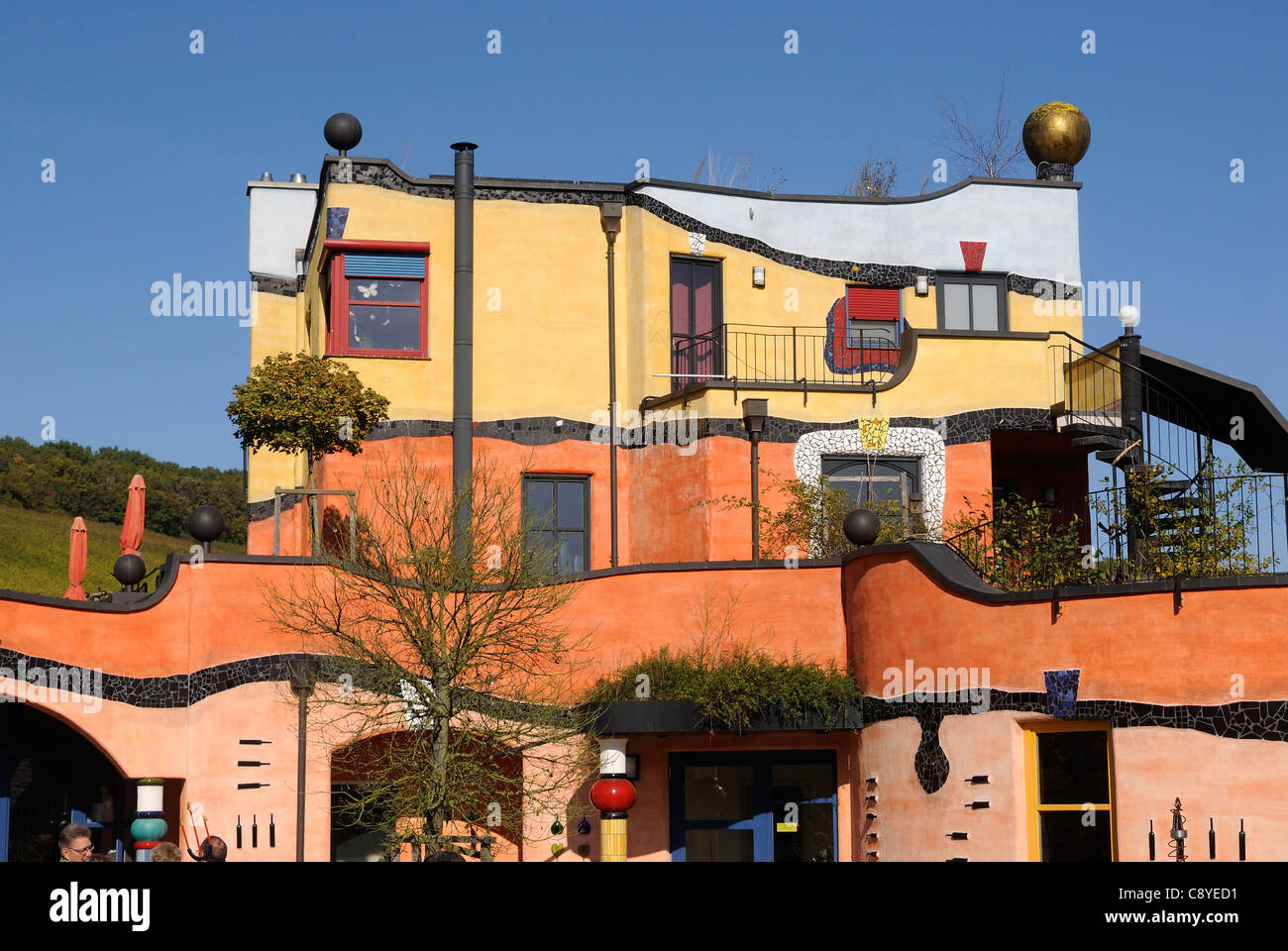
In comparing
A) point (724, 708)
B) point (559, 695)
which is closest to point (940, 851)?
point (724, 708)

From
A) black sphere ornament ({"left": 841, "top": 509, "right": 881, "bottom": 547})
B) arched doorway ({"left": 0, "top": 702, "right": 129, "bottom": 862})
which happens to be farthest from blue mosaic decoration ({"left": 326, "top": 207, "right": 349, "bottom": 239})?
black sphere ornament ({"left": 841, "top": 509, "right": 881, "bottom": 547})

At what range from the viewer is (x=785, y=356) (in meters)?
23.0

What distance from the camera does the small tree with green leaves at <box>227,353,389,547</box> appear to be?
1964cm

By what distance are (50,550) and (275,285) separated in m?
23.5

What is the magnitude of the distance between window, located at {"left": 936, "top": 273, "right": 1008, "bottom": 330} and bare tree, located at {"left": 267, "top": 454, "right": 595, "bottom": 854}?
8.87m

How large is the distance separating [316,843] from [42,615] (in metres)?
3.70

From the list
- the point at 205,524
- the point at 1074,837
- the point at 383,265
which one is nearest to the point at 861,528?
the point at 1074,837

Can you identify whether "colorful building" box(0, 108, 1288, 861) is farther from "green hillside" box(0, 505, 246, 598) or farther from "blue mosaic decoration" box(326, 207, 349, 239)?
"green hillside" box(0, 505, 246, 598)

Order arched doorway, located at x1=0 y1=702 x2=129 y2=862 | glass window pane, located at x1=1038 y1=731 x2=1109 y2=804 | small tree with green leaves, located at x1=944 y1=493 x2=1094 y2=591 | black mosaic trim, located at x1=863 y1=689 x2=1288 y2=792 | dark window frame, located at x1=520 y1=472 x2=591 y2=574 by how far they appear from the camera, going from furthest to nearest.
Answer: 1. dark window frame, located at x1=520 y1=472 x2=591 y2=574
2. arched doorway, located at x1=0 y1=702 x2=129 y2=862
3. small tree with green leaves, located at x1=944 y1=493 x2=1094 y2=591
4. glass window pane, located at x1=1038 y1=731 x2=1109 y2=804
5. black mosaic trim, located at x1=863 y1=689 x2=1288 y2=792

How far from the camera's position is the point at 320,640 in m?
17.0

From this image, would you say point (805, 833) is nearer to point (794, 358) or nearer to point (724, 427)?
point (724, 427)

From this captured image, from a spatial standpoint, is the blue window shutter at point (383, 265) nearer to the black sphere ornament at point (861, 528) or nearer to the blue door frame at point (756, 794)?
the black sphere ornament at point (861, 528)

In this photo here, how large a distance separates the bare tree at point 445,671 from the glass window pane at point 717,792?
5.09 feet
